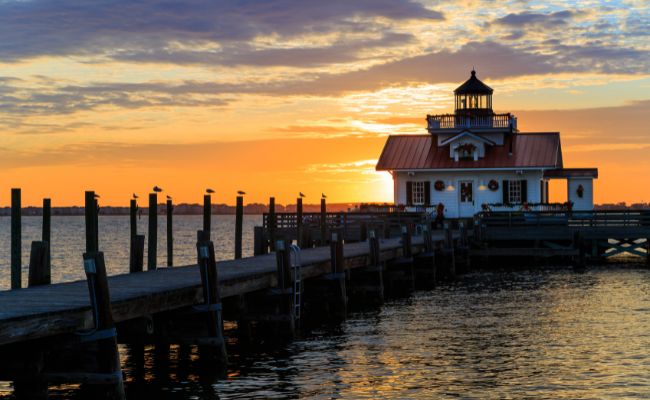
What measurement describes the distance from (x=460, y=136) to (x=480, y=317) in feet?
99.9

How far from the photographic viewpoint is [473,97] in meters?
58.4

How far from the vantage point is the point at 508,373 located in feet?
58.6

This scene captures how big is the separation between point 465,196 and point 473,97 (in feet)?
22.6

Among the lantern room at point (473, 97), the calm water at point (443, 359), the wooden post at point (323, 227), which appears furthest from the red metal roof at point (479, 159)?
the calm water at point (443, 359)

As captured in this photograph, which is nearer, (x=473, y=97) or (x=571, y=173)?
(x=571, y=173)

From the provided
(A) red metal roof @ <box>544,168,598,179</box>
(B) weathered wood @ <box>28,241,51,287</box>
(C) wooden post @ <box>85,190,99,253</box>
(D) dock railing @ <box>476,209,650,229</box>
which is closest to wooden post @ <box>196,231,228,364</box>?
(B) weathered wood @ <box>28,241,51,287</box>

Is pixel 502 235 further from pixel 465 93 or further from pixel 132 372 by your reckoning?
pixel 132 372

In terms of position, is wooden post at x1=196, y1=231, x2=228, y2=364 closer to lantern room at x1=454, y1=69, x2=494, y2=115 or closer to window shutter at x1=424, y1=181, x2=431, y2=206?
window shutter at x1=424, y1=181, x2=431, y2=206

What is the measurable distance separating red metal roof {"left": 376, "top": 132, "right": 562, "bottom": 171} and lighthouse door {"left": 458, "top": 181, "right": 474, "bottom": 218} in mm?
1162

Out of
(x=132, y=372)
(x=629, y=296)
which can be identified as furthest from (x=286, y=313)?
(x=629, y=296)

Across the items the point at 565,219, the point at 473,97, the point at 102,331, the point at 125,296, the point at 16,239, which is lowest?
the point at 102,331

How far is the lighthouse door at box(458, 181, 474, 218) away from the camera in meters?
55.0

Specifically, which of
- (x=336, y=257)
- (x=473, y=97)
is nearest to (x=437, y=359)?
(x=336, y=257)

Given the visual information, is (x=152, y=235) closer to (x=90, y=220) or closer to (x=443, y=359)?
(x=90, y=220)
